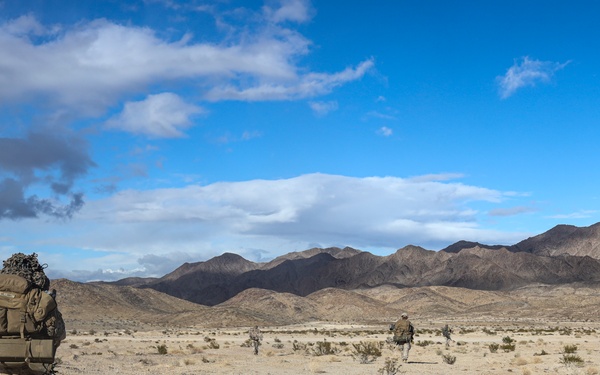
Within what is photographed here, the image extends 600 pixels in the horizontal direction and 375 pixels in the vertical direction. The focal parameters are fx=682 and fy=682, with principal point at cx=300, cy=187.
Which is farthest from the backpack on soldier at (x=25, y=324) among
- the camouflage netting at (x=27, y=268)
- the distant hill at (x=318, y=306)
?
→ the distant hill at (x=318, y=306)

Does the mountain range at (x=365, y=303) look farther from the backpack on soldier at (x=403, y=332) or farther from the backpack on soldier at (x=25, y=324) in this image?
the backpack on soldier at (x=25, y=324)

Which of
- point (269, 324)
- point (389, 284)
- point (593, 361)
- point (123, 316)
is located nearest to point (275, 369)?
point (593, 361)

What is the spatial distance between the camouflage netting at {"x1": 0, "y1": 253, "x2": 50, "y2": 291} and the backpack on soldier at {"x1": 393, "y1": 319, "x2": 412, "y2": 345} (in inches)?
632

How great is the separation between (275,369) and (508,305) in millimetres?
130550

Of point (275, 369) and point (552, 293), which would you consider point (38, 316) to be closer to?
point (275, 369)

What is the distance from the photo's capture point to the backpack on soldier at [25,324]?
9.05m

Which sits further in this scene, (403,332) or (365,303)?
(365,303)

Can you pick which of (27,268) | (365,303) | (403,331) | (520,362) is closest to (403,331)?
(403,331)

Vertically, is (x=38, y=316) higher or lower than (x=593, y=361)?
higher

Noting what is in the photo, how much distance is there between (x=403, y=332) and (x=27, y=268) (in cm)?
1640

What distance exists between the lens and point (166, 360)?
27.3 metres

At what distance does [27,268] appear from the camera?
31.9 ft

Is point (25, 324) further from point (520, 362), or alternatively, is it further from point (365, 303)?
point (365, 303)

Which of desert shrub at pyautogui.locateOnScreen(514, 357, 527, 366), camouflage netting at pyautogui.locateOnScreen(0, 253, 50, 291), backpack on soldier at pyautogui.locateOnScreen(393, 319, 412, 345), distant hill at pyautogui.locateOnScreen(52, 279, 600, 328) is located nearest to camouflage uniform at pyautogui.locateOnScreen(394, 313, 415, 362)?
backpack on soldier at pyautogui.locateOnScreen(393, 319, 412, 345)
